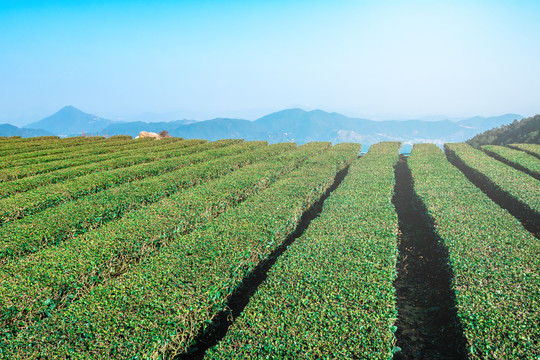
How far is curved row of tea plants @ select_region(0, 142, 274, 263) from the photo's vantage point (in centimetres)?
951

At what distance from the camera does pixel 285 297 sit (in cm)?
626

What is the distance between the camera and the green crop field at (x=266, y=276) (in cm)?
532

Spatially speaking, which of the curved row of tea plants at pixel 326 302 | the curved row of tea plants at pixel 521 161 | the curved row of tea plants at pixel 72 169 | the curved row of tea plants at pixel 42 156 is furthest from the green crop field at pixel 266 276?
the curved row of tea plants at pixel 42 156

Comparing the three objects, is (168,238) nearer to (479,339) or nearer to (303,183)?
(303,183)

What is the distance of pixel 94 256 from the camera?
8.25m

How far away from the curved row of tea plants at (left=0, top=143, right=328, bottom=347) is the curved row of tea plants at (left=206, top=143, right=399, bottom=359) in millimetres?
4476

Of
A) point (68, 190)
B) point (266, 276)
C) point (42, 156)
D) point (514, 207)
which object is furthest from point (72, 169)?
point (514, 207)

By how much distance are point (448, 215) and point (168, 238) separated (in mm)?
10199

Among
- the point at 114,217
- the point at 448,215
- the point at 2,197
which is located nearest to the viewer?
the point at 448,215

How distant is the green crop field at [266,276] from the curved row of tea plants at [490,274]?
0.12 ft

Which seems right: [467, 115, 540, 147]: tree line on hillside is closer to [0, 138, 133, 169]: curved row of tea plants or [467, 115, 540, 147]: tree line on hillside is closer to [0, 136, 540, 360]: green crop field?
[0, 136, 540, 360]: green crop field

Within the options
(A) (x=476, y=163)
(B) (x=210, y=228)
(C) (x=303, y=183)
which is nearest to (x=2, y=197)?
(B) (x=210, y=228)

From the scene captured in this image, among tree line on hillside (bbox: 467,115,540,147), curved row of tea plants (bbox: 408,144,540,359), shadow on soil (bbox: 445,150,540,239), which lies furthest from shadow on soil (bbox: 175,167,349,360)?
tree line on hillside (bbox: 467,115,540,147)

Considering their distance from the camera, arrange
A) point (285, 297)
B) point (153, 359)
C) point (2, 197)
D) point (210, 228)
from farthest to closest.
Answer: point (2, 197) < point (210, 228) < point (285, 297) < point (153, 359)
